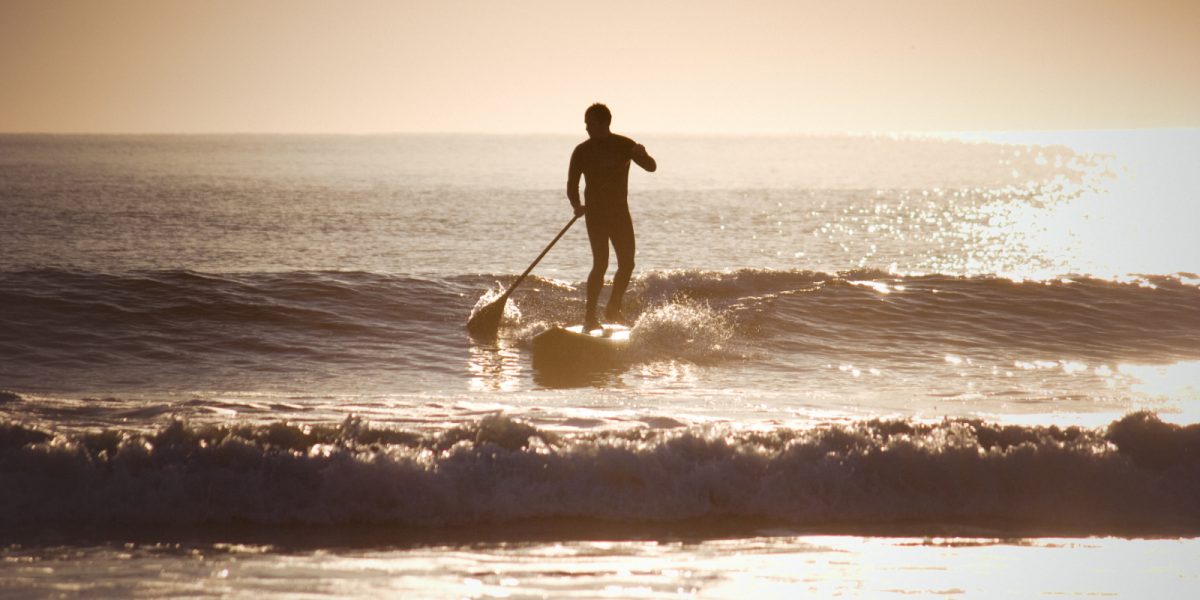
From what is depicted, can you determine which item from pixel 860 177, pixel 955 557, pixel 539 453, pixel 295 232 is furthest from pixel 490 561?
pixel 860 177

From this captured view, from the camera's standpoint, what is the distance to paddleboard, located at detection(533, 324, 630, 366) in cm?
992

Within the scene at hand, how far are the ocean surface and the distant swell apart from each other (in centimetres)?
2

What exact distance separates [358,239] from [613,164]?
13941 mm

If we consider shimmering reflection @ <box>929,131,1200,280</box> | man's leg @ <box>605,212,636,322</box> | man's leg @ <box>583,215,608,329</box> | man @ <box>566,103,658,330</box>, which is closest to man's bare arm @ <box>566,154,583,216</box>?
man @ <box>566,103,658,330</box>

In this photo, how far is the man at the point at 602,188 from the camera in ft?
32.1

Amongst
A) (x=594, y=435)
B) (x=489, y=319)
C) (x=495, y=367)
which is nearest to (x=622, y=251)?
(x=495, y=367)

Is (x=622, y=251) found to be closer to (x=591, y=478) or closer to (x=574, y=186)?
(x=574, y=186)

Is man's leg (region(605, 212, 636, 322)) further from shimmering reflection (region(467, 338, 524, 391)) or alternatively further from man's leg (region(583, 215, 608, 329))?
shimmering reflection (region(467, 338, 524, 391))

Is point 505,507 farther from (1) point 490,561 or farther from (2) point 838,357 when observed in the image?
(2) point 838,357

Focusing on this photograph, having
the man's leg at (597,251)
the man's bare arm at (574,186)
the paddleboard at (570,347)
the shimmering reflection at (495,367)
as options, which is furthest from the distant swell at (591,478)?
the man's leg at (597,251)

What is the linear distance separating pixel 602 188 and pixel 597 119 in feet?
2.13

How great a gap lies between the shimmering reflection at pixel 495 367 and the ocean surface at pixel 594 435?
6cm

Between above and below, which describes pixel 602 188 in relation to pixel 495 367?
above

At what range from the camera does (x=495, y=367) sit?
10.0 m
